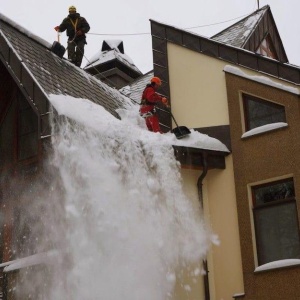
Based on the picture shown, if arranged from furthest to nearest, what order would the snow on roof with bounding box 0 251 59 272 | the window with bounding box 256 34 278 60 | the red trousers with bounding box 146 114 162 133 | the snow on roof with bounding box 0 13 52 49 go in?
1. the window with bounding box 256 34 278 60
2. the snow on roof with bounding box 0 13 52 49
3. the red trousers with bounding box 146 114 162 133
4. the snow on roof with bounding box 0 251 59 272

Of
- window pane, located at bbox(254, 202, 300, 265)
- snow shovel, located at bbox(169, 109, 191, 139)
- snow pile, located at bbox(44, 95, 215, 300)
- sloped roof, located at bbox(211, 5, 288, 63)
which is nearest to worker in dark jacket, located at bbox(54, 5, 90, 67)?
sloped roof, located at bbox(211, 5, 288, 63)

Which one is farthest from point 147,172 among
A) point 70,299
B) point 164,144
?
point 70,299

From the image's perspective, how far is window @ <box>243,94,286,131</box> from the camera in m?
12.6

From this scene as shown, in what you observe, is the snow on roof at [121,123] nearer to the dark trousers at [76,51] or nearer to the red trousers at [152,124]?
the red trousers at [152,124]

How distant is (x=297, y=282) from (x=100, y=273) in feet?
11.0

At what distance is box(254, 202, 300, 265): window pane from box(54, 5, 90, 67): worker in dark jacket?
620 centimetres

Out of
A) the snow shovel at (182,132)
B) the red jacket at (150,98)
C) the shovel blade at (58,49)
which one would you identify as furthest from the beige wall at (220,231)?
the shovel blade at (58,49)

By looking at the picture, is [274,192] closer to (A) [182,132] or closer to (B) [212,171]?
(B) [212,171]

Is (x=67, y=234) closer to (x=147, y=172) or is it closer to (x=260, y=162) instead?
(x=147, y=172)

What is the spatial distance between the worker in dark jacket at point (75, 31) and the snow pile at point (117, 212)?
3.83 m

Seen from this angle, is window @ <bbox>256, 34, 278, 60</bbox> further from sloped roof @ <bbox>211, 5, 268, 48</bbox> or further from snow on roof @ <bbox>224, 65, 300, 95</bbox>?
snow on roof @ <bbox>224, 65, 300, 95</bbox>

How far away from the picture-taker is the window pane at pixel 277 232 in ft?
38.4

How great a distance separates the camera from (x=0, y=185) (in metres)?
12.7

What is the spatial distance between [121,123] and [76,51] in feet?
13.8
